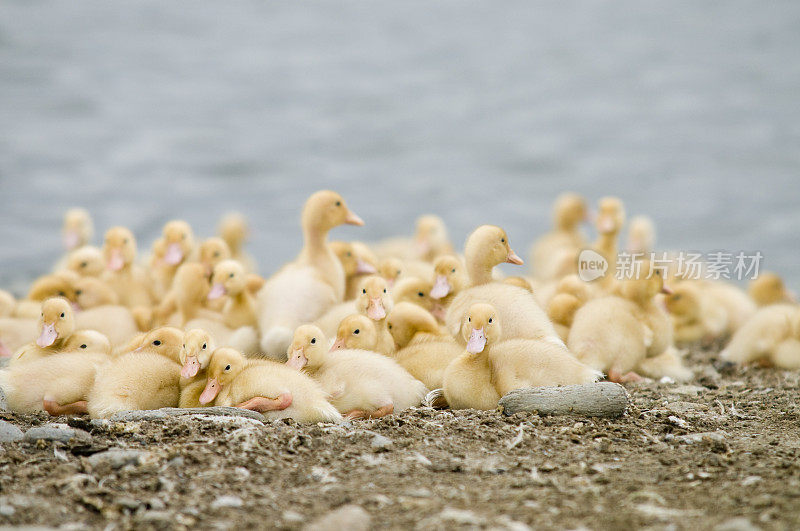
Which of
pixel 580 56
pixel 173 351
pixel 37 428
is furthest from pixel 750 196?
pixel 37 428

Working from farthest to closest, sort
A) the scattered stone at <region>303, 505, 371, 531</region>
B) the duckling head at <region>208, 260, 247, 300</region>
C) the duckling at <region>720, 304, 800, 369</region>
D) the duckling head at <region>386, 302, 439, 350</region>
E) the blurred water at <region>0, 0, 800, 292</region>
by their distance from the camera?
the blurred water at <region>0, 0, 800, 292</region>
the duckling at <region>720, 304, 800, 369</region>
the duckling head at <region>208, 260, 247, 300</region>
the duckling head at <region>386, 302, 439, 350</region>
the scattered stone at <region>303, 505, 371, 531</region>

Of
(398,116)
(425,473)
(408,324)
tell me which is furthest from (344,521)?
(398,116)

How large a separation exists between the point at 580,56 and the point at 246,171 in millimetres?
9773

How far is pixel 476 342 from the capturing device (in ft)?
15.3

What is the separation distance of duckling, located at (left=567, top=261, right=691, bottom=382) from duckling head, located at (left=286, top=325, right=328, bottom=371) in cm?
162

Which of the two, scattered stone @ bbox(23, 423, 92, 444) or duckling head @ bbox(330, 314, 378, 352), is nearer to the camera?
scattered stone @ bbox(23, 423, 92, 444)

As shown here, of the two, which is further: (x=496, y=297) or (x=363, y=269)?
(x=363, y=269)

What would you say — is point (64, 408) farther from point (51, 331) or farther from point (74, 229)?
point (74, 229)

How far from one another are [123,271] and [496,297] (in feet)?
10.6

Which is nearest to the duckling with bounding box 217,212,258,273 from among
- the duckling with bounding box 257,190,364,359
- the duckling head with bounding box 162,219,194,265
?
the duckling head with bounding box 162,219,194,265

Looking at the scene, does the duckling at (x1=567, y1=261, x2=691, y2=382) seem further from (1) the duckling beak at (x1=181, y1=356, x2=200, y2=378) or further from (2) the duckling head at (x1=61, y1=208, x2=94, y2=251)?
(2) the duckling head at (x1=61, y1=208, x2=94, y2=251)

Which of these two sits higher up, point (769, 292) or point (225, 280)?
point (769, 292)

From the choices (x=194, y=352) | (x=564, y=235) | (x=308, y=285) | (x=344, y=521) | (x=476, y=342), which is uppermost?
(x=564, y=235)

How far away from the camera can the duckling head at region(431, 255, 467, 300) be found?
5.86 m
